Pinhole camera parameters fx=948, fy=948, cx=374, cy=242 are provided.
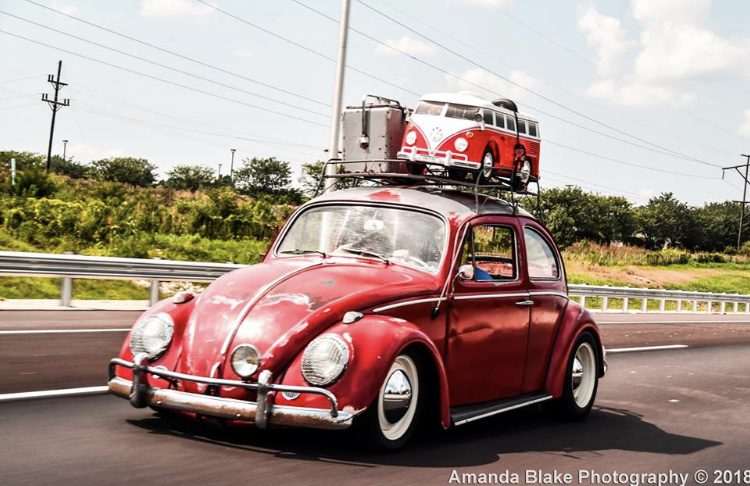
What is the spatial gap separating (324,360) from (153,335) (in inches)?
45.9

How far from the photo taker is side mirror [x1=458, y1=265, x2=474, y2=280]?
6648mm

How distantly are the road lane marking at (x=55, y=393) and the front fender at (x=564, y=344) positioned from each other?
11.9 feet

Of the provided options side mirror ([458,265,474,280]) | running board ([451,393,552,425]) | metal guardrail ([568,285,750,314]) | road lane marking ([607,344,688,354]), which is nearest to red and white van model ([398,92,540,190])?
side mirror ([458,265,474,280])

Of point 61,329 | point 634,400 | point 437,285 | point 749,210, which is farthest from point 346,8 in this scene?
point 749,210

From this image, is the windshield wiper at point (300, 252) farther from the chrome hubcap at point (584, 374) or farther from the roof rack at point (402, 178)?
the chrome hubcap at point (584, 374)

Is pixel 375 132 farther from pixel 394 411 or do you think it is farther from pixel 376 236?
pixel 394 411

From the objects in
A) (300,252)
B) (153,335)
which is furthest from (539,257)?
(153,335)

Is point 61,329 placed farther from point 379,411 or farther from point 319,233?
point 379,411

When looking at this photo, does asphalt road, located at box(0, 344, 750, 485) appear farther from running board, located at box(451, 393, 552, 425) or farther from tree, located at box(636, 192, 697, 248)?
tree, located at box(636, 192, 697, 248)

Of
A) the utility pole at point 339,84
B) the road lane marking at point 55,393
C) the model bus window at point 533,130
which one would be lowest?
the road lane marking at point 55,393

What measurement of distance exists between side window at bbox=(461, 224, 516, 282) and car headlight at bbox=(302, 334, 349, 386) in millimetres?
1782

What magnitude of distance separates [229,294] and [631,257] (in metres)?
72.5

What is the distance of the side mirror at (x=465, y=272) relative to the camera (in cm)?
665

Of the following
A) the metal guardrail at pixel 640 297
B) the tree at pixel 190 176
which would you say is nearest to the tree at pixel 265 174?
the tree at pixel 190 176
